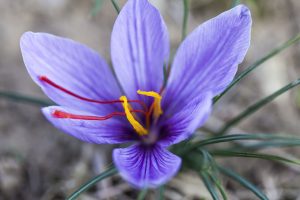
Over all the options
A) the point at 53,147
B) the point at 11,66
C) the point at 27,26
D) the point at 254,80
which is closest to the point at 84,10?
the point at 27,26

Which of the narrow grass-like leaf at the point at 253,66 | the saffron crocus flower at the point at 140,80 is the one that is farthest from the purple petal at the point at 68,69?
the narrow grass-like leaf at the point at 253,66

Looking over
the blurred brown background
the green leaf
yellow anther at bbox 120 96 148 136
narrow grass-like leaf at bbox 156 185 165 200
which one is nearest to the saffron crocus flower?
yellow anther at bbox 120 96 148 136

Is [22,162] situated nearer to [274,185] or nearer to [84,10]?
[84,10]

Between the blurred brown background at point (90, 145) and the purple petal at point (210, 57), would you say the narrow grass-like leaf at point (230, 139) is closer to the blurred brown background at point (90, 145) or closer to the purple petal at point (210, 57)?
the purple petal at point (210, 57)

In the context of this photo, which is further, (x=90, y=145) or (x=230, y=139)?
(x=90, y=145)

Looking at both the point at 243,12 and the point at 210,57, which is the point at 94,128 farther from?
the point at 243,12

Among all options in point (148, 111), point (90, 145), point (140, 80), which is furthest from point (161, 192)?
point (90, 145)
